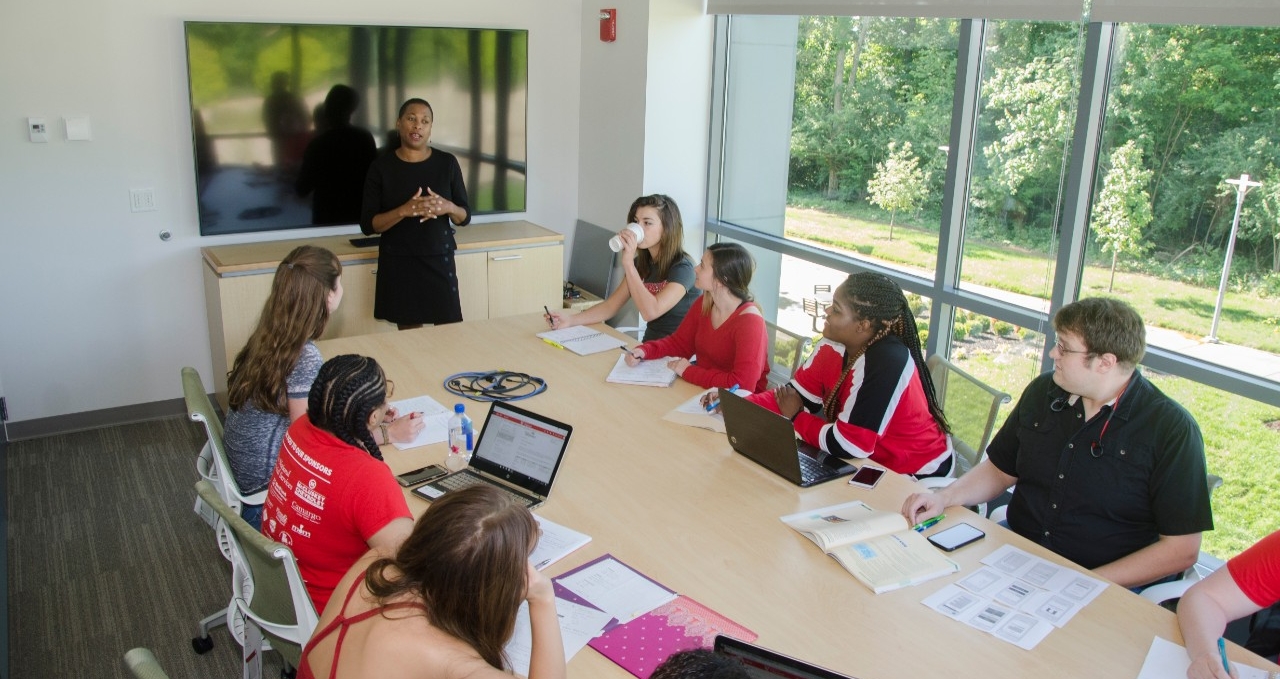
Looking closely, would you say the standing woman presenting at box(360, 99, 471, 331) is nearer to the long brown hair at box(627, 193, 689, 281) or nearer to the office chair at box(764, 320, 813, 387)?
the long brown hair at box(627, 193, 689, 281)

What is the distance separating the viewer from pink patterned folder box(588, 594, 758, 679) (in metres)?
2.01

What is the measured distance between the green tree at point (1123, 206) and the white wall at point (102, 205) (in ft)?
12.1

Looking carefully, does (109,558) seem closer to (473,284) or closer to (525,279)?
(473,284)

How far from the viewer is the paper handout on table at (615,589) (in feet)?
7.15

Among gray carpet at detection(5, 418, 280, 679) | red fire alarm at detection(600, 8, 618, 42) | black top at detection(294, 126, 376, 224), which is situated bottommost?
gray carpet at detection(5, 418, 280, 679)

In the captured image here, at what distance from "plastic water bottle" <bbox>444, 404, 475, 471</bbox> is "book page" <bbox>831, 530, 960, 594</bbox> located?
113 cm

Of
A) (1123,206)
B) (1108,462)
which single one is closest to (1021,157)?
(1123,206)

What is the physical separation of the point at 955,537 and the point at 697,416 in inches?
39.6

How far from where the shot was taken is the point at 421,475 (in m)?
2.81

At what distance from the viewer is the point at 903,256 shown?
4754 mm

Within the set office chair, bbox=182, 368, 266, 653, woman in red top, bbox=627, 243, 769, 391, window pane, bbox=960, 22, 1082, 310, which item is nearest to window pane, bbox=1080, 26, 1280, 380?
window pane, bbox=960, 22, 1082, 310

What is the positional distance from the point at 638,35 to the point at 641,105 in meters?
0.38

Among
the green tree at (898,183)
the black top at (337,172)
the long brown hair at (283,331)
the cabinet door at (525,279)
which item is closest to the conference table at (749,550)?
the long brown hair at (283,331)

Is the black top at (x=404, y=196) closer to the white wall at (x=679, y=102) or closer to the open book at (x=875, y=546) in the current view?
the white wall at (x=679, y=102)
